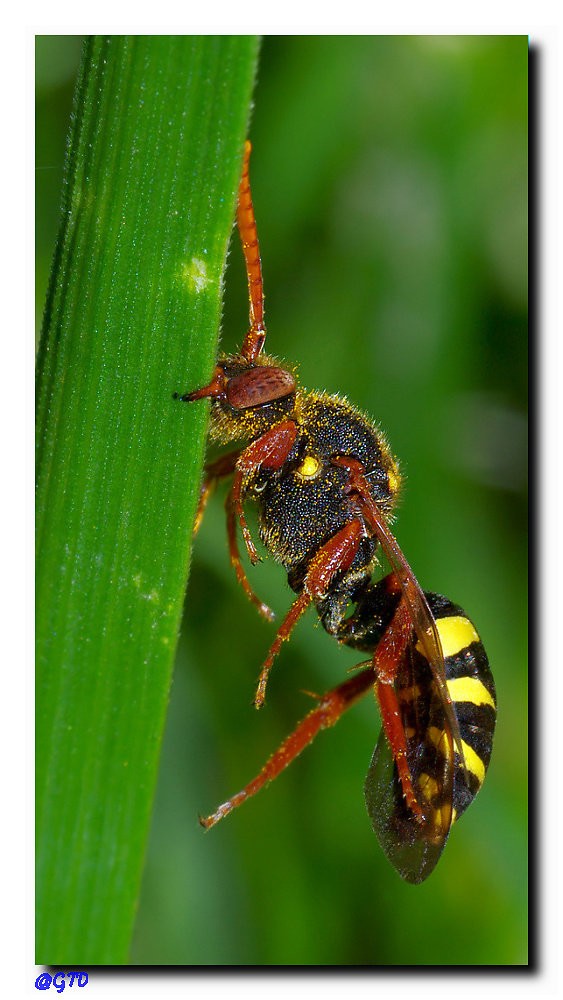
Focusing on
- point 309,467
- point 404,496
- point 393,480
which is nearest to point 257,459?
point 309,467

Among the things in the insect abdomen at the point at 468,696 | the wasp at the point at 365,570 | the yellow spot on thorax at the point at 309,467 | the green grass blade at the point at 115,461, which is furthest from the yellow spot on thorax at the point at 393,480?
the green grass blade at the point at 115,461

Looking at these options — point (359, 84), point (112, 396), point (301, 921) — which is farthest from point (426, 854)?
point (359, 84)

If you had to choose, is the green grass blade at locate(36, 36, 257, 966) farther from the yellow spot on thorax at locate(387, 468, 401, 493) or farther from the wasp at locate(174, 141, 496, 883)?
the yellow spot on thorax at locate(387, 468, 401, 493)

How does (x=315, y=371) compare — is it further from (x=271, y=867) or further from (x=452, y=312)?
(x=271, y=867)

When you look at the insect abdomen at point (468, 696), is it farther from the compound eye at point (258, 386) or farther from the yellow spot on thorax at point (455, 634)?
the compound eye at point (258, 386)

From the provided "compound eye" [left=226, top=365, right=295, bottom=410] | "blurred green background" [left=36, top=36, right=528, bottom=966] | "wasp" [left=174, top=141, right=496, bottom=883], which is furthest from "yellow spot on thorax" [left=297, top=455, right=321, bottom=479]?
"blurred green background" [left=36, top=36, right=528, bottom=966]

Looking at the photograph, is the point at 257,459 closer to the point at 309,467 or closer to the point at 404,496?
the point at 309,467
